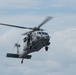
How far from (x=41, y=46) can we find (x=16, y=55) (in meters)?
17.8

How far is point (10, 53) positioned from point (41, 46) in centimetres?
1578

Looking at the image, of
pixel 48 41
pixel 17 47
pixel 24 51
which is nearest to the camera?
pixel 48 41

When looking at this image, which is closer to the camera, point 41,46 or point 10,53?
point 41,46

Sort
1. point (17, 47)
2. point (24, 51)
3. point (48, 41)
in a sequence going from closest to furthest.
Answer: point (48, 41) → point (24, 51) → point (17, 47)

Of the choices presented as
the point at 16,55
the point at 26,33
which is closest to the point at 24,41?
the point at 26,33

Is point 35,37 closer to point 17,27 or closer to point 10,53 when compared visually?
point 17,27

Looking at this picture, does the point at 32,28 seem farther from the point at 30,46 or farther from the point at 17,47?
the point at 17,47

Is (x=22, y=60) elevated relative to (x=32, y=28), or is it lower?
lower

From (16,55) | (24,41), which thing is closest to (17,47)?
(16,55)

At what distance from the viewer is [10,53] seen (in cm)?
13450

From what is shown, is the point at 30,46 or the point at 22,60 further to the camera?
the point at 22,60

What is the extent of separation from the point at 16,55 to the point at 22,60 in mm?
3354

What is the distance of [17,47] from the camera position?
139875mm

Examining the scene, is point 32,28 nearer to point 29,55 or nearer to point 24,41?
point 24,41
